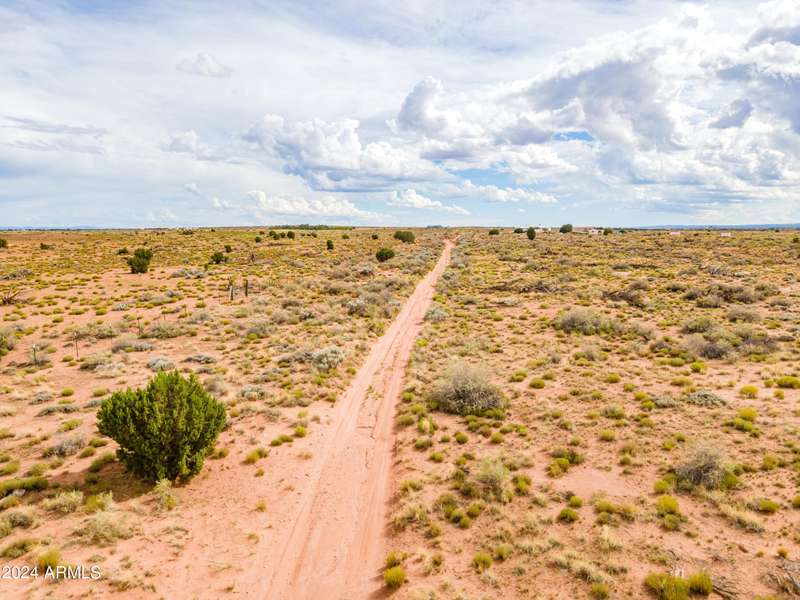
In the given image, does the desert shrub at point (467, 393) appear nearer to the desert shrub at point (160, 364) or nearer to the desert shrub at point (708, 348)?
the desert shrub at point (708, 348)

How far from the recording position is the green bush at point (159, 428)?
11805 mm

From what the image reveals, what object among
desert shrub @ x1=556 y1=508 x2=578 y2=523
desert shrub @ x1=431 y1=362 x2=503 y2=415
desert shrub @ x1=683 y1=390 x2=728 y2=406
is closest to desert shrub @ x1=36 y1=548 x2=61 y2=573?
desert shrub @ x1=556 y1=508 x2=578 y2=523

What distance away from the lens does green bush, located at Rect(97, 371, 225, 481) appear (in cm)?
1180

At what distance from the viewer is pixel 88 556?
9.32 meters

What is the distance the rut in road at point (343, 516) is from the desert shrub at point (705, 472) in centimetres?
858

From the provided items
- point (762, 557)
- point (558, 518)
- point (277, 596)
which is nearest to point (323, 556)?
point (277, 596)

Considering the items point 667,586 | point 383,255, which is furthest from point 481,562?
point 383,255

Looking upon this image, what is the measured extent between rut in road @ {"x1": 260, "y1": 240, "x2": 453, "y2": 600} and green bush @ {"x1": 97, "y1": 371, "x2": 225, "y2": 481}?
12.3ft

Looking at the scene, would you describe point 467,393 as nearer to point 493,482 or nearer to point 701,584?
point 493,482

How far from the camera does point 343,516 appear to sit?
37.1 ft

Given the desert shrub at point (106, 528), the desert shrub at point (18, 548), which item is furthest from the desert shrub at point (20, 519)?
the desert shrub at point (106, 528)

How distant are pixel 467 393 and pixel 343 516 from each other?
799cm

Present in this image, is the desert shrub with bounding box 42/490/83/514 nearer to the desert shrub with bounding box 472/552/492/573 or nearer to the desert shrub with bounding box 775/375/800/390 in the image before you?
the desert shrub with bounding box 472/552/492/573

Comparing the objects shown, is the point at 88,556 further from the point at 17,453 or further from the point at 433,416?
the point at 433,416
